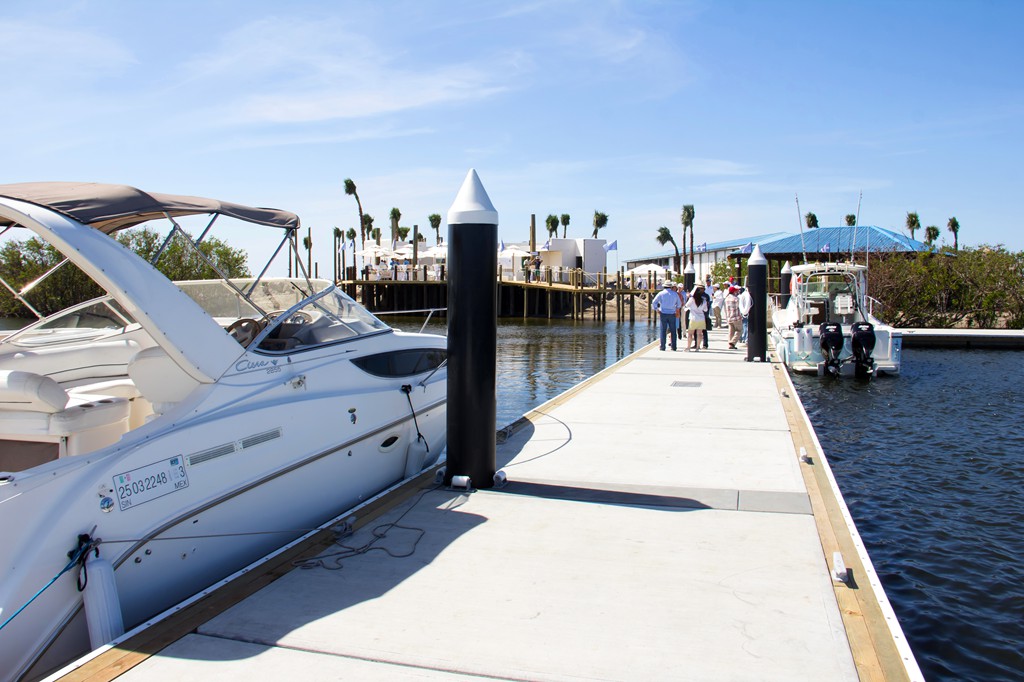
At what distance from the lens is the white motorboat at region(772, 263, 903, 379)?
1672 centimetres

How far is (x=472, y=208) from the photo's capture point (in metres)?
6.16

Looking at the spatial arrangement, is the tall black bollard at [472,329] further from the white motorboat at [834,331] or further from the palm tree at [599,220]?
the palm tree at [599,220]

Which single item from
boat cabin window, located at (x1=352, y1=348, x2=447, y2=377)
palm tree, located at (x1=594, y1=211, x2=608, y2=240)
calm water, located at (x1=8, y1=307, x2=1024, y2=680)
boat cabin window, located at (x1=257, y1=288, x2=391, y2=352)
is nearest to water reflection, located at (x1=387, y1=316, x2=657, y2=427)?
calm water, located at (x1=8, y1=307, x2=1024, y2=680)

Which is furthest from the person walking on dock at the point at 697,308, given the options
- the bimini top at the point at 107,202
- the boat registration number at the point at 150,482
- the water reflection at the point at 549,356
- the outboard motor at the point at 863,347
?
the boat registration number at the point at 150,482

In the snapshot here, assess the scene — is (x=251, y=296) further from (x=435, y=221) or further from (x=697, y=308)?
(x=435, y=221)

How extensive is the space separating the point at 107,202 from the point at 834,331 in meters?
15.0

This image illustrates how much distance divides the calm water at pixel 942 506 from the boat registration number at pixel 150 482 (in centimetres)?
469

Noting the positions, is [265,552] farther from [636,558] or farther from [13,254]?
[13,254]

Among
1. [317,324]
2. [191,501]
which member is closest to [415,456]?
[317,324]

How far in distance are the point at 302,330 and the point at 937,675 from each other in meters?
5.15

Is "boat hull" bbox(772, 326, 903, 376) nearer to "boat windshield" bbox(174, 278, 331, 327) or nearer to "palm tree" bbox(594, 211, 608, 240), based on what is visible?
"boat windshield" bbox(174, 278, 331, 327)

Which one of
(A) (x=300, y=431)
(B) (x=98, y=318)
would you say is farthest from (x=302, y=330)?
(B) (x=98, y=318)

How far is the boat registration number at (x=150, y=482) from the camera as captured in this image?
429 centimetres

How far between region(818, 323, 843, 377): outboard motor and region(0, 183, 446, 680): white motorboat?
11893 millimetres
